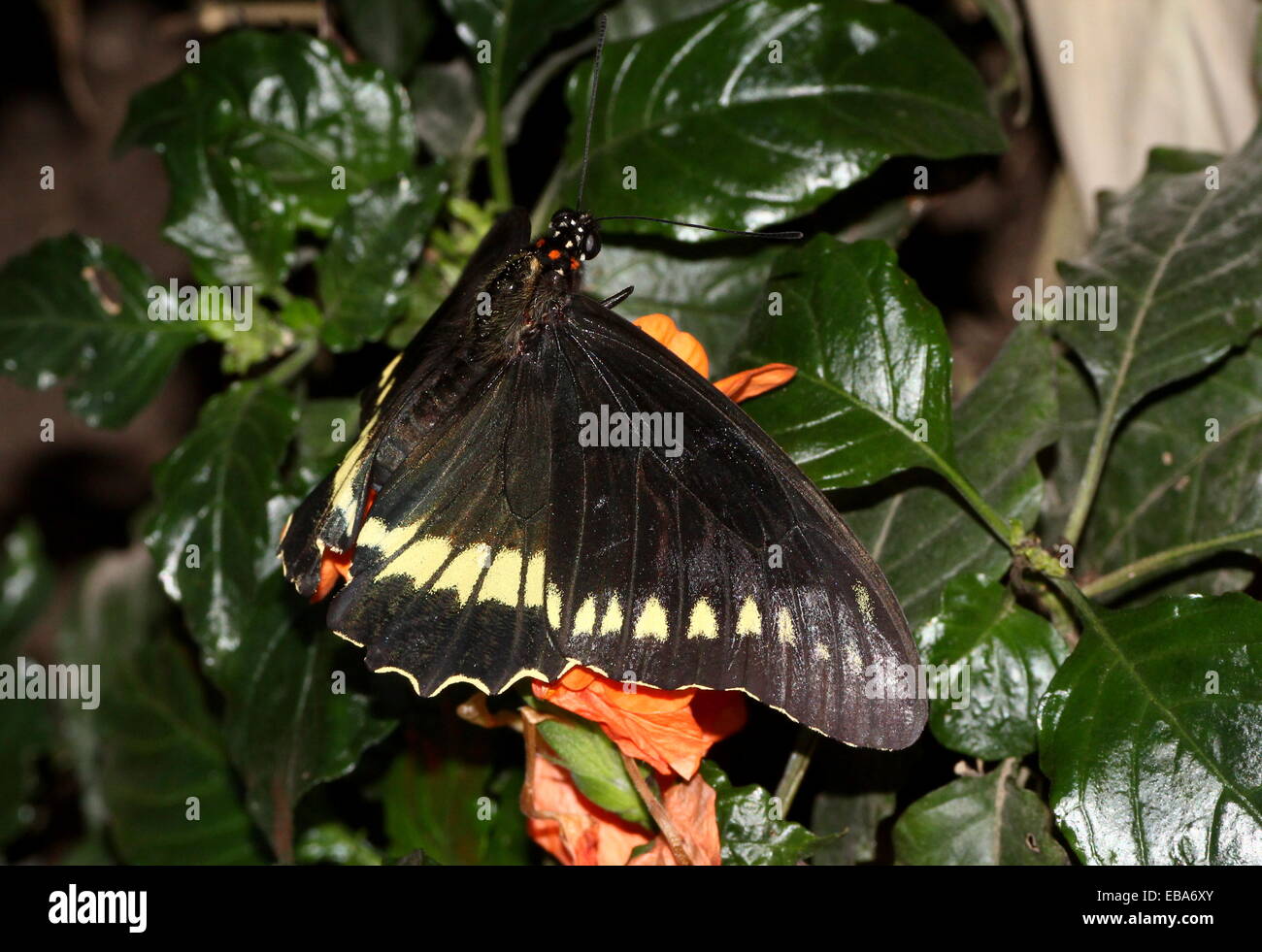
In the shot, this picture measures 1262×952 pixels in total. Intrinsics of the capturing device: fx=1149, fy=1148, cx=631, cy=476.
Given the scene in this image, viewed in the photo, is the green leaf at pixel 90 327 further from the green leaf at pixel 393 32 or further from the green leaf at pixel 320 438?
the green leaf at pixel 393 32

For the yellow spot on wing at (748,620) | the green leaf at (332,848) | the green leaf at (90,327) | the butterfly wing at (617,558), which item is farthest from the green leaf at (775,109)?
the green leaf at (332,848)

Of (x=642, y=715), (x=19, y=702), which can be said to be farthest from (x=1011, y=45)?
(x=19, y=702)

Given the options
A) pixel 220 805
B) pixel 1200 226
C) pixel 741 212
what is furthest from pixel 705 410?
pixel 220 805

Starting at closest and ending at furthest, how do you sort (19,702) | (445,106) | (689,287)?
(689,287) → (445,106) → (19,702)

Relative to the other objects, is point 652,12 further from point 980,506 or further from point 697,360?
point 980,506

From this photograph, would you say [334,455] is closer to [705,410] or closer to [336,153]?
[336,153]
